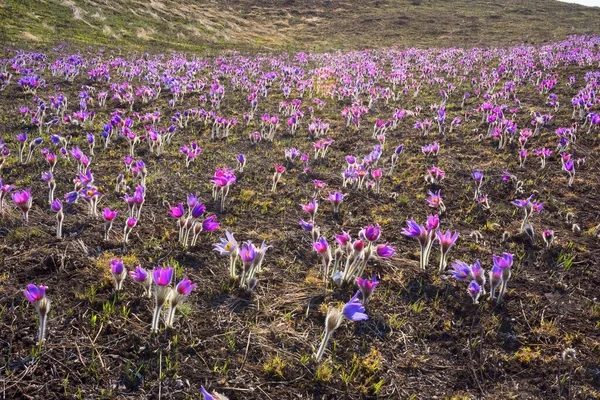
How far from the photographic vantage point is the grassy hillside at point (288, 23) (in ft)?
105

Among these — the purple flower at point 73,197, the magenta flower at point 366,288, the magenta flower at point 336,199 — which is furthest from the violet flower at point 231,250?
the purple flower at point 73,197

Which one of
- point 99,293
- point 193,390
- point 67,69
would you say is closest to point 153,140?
point 99,293

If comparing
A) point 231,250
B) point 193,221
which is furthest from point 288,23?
point 231,250

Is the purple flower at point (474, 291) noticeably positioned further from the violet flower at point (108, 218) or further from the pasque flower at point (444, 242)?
the violet flower at point (108, 218)

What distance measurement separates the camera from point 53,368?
2.53m

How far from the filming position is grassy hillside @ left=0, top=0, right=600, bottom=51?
105 ft

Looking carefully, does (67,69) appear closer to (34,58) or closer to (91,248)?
(34,58)

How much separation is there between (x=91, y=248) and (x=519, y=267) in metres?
4.93

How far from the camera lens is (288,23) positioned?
64.2m

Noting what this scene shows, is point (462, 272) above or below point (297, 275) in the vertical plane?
above

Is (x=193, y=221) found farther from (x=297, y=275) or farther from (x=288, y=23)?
(x=288, y=23)

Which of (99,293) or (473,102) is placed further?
(473,102)

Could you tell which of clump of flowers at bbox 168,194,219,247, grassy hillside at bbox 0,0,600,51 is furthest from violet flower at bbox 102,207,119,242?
grassy hillside at bbox 0,0,600,51

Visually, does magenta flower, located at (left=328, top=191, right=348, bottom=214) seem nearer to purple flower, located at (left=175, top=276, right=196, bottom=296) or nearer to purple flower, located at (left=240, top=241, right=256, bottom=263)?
purple flower, located at (left=240, top=241, right=256, bottom=263)
